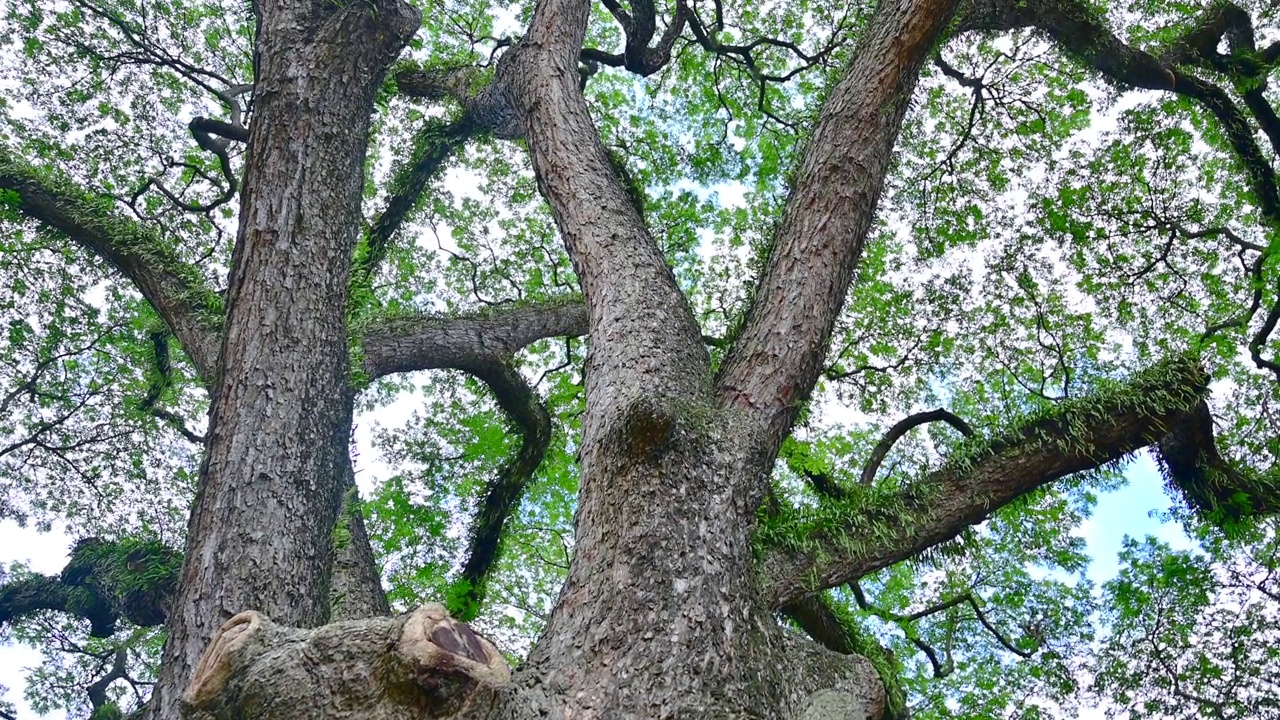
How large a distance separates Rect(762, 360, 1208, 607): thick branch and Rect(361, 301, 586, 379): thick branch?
3.15 meters

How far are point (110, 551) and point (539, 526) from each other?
420 centimetres

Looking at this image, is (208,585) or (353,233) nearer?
(208,585)

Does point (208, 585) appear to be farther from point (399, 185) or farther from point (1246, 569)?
point (1246, 569)

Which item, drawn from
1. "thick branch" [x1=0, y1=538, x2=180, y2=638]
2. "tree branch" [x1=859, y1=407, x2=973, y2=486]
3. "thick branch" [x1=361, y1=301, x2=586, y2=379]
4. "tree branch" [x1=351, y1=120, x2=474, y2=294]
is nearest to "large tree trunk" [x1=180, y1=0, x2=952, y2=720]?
"thick branch" [x1=361, y1=301, x2=586, y2=379]

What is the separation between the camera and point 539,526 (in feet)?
27.5

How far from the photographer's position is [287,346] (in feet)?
10.3

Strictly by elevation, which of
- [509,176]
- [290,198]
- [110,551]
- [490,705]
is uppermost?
[509,176]

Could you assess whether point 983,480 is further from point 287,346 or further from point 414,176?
point 414,176

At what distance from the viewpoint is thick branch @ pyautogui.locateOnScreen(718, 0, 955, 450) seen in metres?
2.90

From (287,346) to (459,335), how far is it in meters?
2.54

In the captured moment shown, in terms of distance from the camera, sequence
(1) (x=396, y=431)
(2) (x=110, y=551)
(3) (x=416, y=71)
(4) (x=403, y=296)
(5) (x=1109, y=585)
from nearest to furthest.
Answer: (2) (x=110, y=551), (3) (x=416, y=71), (5) (x=1109, y=585), (1) (x=396, y=431), (4) (x=403, y=296)

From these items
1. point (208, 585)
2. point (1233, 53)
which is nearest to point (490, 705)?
point (208, 585)

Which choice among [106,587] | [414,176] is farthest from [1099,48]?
[106,587]

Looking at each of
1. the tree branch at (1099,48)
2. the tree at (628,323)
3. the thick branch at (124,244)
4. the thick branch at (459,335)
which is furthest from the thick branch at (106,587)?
the tree branch at (1099,48)
